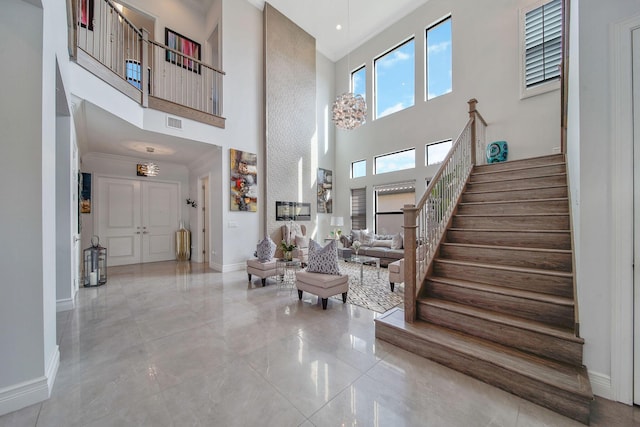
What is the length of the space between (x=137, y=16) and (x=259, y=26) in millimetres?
3183

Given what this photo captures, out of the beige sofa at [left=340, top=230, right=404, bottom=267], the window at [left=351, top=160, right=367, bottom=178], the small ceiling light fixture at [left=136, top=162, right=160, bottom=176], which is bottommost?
the beige sofa at [left=340, top=230, right=404, bottom=267]

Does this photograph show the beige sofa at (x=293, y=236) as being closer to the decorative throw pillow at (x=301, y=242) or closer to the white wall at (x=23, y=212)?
the decorative throw pillow at (x=301, y=242)

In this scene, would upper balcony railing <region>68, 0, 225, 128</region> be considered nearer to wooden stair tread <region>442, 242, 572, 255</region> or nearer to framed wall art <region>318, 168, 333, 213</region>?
framed wall art <region>318, 168, 333, 213</region>

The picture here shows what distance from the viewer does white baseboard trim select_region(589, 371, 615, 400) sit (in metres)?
1.71

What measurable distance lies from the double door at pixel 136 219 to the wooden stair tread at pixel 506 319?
→ 7.52m

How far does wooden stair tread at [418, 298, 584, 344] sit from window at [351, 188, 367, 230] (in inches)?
229

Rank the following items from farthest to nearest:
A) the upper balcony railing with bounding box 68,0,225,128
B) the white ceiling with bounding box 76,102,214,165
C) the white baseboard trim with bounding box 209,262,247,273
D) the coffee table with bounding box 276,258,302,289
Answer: the white baseboard trim with bounding box 209,262,247,273 < the coffee table with bounding box 276,258,302,289 < the white ceiling with bounding box 76,102,214,165 < the upper balcony railing with bounding box 68,0,225,128

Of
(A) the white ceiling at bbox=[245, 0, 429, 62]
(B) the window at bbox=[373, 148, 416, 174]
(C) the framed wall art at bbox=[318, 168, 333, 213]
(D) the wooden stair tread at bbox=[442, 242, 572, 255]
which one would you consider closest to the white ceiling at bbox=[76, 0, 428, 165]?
(A) the white ceiling at bbox=[245, 0, 429, 62]

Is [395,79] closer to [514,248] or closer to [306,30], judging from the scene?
[306,30]

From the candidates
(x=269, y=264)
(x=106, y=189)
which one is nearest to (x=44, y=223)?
(x=269, y=264)

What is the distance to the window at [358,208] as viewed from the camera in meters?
8.43

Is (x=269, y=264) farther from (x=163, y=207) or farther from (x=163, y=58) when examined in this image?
(x=163, y=58)

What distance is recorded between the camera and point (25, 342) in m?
1.69

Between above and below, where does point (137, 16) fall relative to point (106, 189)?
above
